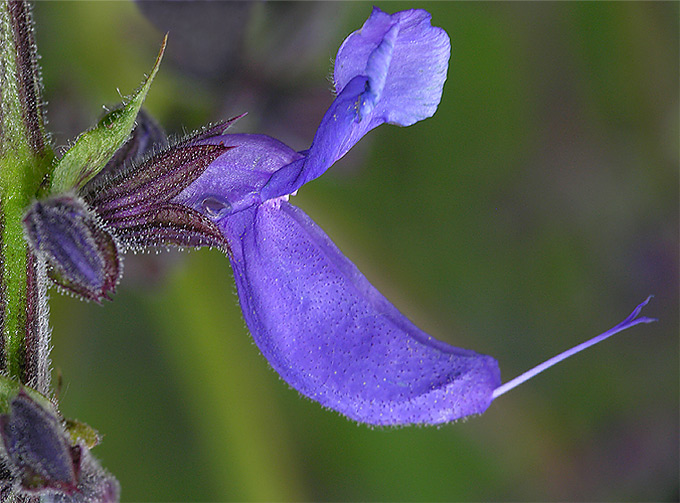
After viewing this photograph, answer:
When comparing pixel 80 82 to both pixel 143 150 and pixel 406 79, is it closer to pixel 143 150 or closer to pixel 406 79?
pixel 143 150

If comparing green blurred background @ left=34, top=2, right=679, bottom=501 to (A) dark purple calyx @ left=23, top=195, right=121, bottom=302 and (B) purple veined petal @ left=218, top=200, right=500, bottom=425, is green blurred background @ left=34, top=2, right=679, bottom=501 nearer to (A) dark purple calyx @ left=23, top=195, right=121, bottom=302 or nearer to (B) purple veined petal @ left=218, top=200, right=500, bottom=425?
(B) purple veined petal @ left=218, top=200, right=500, bottom=425

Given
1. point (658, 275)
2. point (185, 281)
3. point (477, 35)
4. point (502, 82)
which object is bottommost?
point (658, 275)

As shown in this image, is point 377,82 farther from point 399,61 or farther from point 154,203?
point 154,203

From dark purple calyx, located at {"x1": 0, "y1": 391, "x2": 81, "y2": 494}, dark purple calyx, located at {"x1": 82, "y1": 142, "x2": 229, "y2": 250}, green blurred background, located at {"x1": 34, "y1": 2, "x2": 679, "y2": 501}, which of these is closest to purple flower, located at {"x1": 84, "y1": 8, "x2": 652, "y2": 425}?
dark purple calyx, located at {"x1": 82, "y1": 142, "x2": 229, "y2": 250}

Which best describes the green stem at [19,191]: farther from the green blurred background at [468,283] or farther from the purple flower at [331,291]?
the green blurred background at [468,283]

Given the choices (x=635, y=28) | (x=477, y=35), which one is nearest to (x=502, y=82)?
(x=477, y=35)
